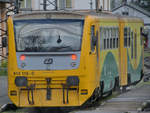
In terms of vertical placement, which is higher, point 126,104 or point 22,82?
point 22,82

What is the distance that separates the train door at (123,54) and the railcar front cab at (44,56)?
5683mm

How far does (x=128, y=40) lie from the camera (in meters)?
24.8

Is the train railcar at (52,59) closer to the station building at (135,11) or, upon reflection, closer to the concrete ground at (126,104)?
the concrete ground at (126,104)

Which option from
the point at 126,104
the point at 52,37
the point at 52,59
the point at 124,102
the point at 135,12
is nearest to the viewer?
the point at 52,59

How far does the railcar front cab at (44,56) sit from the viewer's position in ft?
58.0

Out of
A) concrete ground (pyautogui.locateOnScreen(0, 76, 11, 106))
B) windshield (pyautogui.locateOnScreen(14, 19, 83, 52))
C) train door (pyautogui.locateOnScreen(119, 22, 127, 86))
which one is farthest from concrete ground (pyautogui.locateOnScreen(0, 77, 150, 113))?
windshield (pyautogui.locateOnScreen(14, 19, 83, 52))

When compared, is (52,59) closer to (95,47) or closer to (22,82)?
(22,82)

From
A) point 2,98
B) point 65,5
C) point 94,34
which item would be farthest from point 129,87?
point 65,5

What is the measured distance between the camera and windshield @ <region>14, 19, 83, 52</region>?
17875 millimetres

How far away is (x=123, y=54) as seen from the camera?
78.3 ft

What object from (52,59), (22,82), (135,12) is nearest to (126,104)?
(52,59)

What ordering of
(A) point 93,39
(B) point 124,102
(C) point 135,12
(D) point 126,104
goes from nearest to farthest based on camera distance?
(A) point 93,39
(D) point 126,104
(B) point 124,102
(C) point 135,12

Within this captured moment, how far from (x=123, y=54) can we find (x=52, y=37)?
6.37m

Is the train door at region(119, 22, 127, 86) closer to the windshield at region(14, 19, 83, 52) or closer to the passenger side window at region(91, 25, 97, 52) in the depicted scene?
the passenger side window at region(91, 25, 97, 52)
